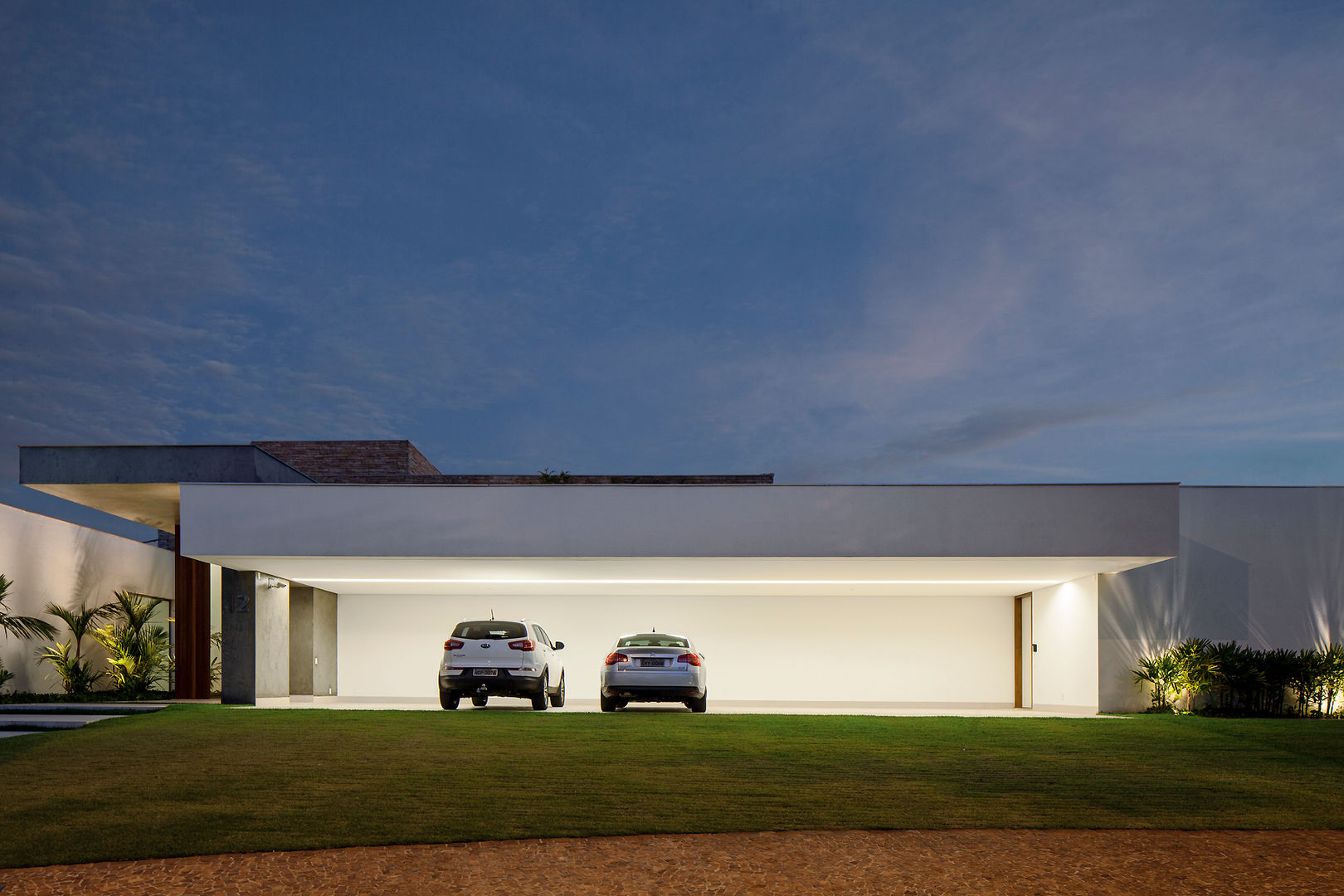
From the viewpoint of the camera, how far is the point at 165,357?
64.1 m

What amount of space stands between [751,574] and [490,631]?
15.4 feet

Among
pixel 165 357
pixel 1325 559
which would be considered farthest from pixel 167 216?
pixel 1325 559

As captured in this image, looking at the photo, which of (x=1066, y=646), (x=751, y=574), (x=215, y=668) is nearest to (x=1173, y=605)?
(x=1066, y=646)

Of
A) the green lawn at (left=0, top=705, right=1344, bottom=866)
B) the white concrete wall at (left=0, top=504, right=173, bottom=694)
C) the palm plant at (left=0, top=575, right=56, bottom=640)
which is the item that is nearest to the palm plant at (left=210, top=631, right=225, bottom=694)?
the white concrete wall at (left=0, top=504, right=173, bottom=694)

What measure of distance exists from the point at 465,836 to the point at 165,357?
68.5m

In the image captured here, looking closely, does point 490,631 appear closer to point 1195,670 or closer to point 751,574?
point 751,574

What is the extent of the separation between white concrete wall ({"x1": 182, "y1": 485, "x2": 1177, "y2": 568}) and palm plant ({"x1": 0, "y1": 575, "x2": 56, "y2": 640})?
4.12 m

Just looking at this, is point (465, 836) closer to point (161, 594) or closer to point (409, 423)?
point (161, 594)

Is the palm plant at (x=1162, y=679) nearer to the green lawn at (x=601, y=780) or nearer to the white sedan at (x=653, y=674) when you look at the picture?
the green lawn at (x=601, y=780)

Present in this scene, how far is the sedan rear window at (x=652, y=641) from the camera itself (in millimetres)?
13297

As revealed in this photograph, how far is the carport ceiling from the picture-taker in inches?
555

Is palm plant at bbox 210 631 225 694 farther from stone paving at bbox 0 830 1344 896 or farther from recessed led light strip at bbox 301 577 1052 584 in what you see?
stone paving at bbox 0 830 1344 896

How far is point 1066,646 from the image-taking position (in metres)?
16.2

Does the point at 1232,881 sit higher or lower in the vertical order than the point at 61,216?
lower
